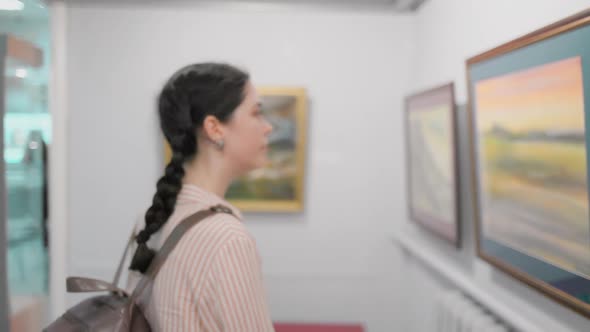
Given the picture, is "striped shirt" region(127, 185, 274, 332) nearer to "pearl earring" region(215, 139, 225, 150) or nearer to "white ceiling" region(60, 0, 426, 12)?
"pearl earring" region(215, 139, 225, 150)

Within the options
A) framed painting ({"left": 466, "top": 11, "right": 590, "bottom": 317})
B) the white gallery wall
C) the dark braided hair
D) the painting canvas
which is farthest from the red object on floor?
the dark braided hair

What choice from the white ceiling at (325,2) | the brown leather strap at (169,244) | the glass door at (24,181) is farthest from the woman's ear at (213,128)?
the white ceiling at (325,2)

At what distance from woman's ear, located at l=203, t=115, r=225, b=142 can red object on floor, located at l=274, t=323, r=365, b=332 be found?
1.87 meters

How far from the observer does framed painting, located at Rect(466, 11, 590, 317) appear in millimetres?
1205

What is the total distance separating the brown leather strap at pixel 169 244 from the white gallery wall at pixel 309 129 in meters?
1.85

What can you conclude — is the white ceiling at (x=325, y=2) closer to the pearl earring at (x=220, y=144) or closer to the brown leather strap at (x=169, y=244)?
the pearl earring at (x=220, y=144)

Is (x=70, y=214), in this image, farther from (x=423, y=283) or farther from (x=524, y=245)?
(x=524, y=245)

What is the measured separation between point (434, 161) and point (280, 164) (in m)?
0.92

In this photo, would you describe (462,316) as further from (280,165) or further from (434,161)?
(280,165)

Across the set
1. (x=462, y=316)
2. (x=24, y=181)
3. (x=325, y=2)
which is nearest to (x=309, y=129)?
(x=325, y=2)

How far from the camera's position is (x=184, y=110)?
46.7 inches

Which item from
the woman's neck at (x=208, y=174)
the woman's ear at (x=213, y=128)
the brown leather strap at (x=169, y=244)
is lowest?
the brown leather strap at (x=169, y=244)

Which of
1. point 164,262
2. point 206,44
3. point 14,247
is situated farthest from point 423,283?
point 14,247

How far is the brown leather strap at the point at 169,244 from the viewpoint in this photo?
109 cm
